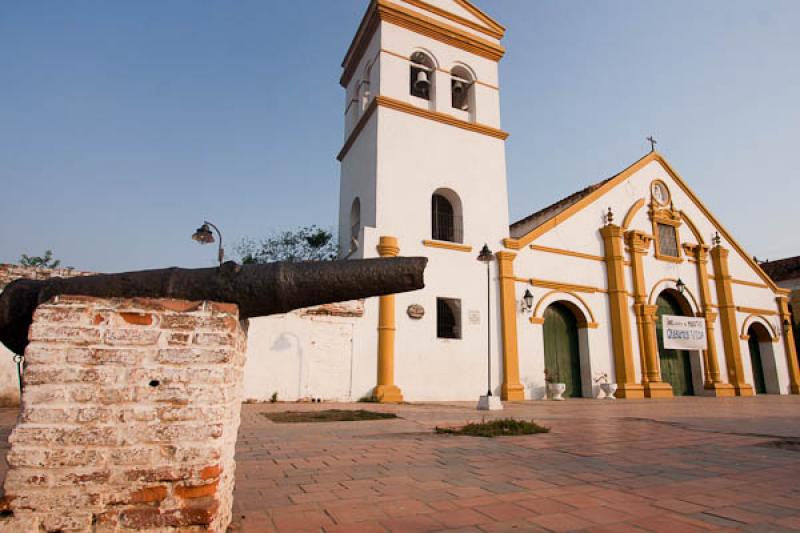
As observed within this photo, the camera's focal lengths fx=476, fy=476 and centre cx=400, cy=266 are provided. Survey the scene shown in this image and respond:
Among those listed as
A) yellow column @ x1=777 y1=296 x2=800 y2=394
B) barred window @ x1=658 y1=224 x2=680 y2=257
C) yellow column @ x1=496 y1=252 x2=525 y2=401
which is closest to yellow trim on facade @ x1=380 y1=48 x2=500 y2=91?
yellow column @ x1=496 y1=252 x2=525 y2=401

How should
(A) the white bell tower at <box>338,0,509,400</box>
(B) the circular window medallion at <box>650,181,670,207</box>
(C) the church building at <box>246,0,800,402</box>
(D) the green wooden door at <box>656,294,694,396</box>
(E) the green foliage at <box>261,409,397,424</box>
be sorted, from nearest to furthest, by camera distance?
1. (E) the green foliage at <box>261,409,397,424</box>
2. (C) the church building at <box>246,0,800,402</box>
3. (A) the white bell tower at <box>338,0,509,400</box>
4. (D) the green wooden door at <box>656,294,694,396</box>
5. (B) the circular window medallion at <box>650,181,670,207</box>

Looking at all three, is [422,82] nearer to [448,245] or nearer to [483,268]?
[448,245]

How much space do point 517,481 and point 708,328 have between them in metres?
17.0

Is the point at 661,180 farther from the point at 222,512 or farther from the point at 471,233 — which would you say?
the point at 222,512

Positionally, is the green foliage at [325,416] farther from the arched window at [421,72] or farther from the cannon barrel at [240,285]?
the arched window at [421,72]

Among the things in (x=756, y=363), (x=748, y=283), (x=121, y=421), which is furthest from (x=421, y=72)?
(x=756, y=363)

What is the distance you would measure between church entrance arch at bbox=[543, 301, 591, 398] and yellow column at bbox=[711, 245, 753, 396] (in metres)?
6.75

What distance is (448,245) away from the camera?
13000 millimetres

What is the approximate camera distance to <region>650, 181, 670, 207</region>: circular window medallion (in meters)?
17.8

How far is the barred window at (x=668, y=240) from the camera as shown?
1730 centimetres

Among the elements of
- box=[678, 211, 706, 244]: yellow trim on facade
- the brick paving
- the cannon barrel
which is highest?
box=[678, 211, 706, 244]: yellow trim on facade

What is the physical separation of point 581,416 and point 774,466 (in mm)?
4329

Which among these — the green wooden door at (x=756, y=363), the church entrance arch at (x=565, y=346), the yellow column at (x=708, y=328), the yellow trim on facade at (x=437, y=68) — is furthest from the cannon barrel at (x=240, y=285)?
the green wooden door at (x=756, y=363)

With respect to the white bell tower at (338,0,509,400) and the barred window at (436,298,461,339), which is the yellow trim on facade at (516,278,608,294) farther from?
the barred window at (436,298,461,339)
